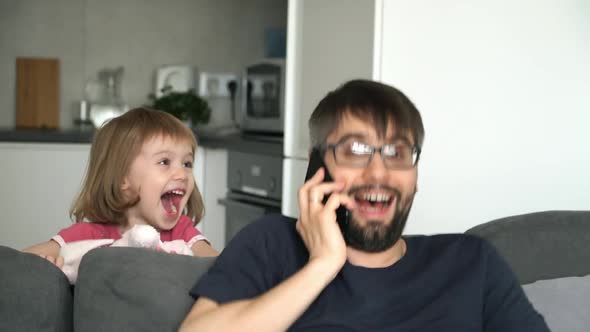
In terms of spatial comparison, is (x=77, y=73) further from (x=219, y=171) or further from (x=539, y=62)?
(x=539, y=62)

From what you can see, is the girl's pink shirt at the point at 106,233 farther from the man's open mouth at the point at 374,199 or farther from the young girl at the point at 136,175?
the man's open mouth at the point at 374,199

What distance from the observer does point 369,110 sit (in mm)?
1604

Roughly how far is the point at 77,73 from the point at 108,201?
2.69 metres

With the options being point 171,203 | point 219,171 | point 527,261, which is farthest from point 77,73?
point 527,261

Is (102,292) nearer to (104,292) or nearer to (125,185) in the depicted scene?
(104,292)

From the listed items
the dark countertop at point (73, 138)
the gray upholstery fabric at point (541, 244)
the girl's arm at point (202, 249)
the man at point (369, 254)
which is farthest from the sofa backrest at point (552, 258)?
the dark countertop at point (73, 138)

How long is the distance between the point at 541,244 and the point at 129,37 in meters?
3.26

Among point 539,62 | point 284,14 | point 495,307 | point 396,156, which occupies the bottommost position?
point 495,307

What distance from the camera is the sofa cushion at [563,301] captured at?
5.85ft

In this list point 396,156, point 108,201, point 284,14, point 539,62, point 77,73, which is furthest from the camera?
point 284,14

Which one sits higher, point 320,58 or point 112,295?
point 320,58

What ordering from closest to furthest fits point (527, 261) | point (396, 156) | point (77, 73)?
point (396, 156) → point (527, 261) → point (77, 73)

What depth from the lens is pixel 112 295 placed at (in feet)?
4.84

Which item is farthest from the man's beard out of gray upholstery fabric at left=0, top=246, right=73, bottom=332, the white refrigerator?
the white refrigerator
